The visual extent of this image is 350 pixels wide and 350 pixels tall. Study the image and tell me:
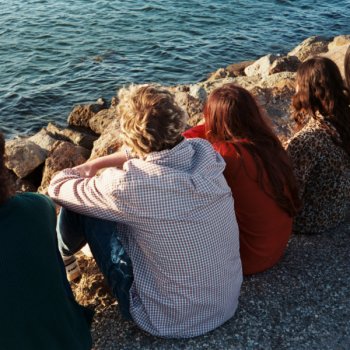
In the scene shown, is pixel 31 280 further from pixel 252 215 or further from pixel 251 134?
pixel 251 134

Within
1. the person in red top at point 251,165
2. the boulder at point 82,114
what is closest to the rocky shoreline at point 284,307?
the person in red top at point 251,165

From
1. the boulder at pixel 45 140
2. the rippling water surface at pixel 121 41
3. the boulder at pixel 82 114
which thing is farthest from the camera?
the rippling water surface at pixel 121 41

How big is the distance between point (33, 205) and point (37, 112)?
34.9ft

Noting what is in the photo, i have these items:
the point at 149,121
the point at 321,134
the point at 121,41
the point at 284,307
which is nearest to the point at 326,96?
the point at 321,134

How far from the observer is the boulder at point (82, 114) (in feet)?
39.7

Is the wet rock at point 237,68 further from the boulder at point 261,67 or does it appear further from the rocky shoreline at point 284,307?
the rocky shoreline at point 284,307

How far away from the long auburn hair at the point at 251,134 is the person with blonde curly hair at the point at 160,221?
455 mm

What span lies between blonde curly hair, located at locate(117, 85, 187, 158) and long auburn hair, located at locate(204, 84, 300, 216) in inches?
24.3

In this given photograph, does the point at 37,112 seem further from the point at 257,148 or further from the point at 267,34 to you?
the point at 257,148

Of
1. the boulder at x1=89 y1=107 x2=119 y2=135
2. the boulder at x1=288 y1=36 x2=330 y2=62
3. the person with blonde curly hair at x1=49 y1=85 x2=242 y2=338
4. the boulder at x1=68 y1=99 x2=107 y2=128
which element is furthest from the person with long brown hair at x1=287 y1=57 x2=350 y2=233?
the boulder at x1=288 y1=36 x2=330 y2=62

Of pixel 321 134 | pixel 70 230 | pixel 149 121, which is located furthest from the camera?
pixel 321 134

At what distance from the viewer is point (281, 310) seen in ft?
13.8

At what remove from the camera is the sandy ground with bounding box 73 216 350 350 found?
154 inches

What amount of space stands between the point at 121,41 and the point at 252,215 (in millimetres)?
14422
